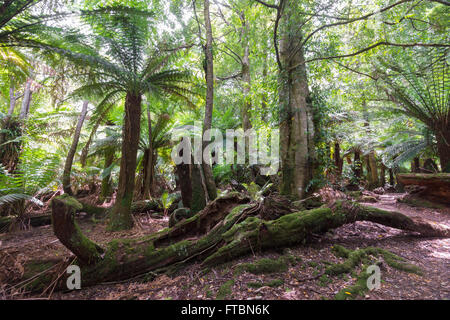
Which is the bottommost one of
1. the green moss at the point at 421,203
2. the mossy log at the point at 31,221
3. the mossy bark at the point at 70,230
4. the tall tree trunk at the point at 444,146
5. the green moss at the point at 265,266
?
the mossy log at the point at 31,221

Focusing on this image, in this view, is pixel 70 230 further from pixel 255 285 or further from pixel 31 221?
pixel 31 221

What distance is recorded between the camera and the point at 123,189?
4492 millimetres

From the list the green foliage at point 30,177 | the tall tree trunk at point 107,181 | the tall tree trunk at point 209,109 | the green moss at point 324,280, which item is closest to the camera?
the green moss at point 324,280

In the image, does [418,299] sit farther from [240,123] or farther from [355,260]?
[240,123]

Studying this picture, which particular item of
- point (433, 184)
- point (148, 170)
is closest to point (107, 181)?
point (148, 170)

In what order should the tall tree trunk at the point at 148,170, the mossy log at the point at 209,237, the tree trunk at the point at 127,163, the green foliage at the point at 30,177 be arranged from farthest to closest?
the tall tree trunk at the point at 148,170 < the tree trunk at the point at 127,163 < the green foliage at the point at 30,177 < the mossy log at the point at 209,237

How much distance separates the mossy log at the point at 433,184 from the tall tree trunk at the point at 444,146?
900 millimetres

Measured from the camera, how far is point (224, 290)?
77.3 inches

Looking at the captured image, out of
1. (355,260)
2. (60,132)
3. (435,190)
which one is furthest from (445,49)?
(60,132)

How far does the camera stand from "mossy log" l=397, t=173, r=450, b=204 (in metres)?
4.96

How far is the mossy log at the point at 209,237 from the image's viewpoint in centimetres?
219

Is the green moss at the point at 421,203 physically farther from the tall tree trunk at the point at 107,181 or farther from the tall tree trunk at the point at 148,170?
the tall tree trunk at the point at 107,181

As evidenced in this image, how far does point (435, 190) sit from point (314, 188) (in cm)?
375

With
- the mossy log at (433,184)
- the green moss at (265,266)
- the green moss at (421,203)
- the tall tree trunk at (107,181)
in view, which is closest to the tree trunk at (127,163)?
the tall tree trunk at (107,181)
